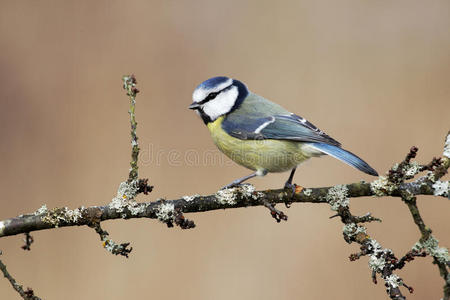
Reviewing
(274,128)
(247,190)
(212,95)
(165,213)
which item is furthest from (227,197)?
(212,95)

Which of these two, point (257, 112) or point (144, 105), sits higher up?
point (144, 105)

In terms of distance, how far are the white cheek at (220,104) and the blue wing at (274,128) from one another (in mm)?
53

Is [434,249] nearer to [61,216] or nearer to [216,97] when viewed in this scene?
[61,216]

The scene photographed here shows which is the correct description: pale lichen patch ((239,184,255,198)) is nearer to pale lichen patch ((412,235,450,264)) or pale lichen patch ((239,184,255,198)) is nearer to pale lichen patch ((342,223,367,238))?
pale lichen patch ((342,223,367,238))

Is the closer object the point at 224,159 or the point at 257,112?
the point at 257,112

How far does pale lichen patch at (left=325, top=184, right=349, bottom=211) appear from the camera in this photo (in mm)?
1288

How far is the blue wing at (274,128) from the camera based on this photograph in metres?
1.73

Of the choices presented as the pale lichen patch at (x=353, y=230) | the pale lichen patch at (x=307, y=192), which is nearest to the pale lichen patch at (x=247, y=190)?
the pale lichen patch at (x=307, y=192)

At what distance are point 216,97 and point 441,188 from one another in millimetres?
1027

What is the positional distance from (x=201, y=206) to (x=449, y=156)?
0.69 m

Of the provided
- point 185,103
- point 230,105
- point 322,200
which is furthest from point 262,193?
point 185,103

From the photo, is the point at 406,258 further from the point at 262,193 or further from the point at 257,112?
the point at 257,112

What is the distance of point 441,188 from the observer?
46.3 inches

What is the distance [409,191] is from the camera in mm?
1186
